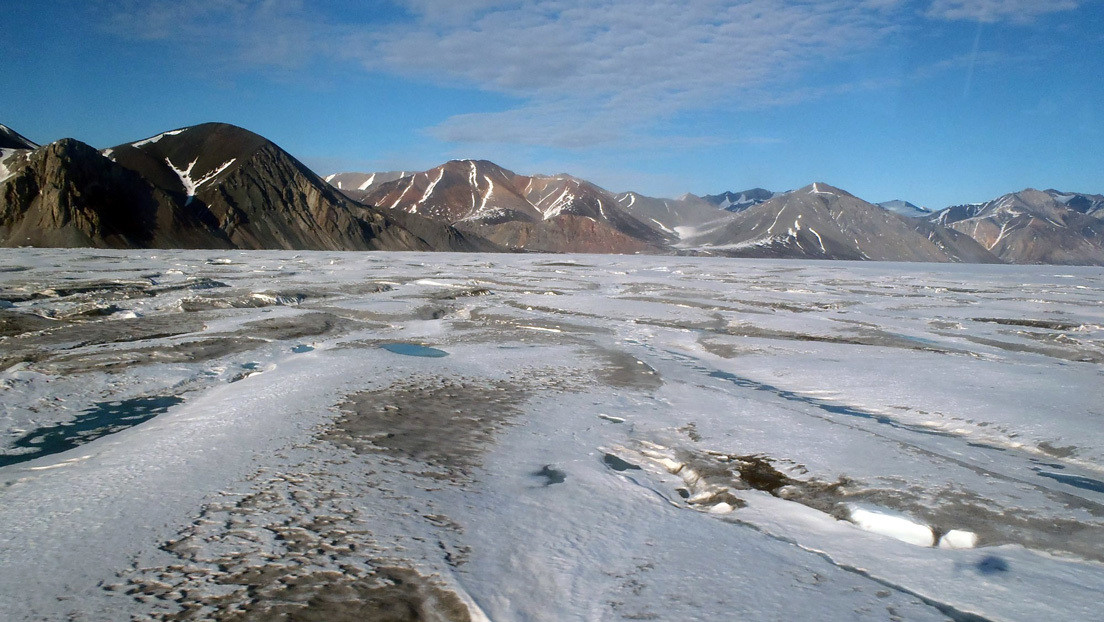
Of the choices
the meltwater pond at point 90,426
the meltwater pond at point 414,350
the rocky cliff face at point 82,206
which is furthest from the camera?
the rocky cliff face at point 82,206

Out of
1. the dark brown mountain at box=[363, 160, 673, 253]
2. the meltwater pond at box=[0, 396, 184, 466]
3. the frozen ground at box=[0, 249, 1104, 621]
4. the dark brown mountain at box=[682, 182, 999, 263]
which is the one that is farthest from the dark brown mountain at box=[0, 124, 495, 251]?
the dark brown mountain at box=[682, 182, 999, 263]

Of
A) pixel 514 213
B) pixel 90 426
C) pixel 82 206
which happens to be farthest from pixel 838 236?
pixel 90 426

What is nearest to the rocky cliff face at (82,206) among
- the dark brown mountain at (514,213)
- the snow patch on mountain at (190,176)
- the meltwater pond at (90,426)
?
the snow patch on mountain at (190,176)

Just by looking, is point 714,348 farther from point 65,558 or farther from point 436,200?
point 436,200

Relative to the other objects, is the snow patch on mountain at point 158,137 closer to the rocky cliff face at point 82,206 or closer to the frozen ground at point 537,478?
the rocky cliff face at point 82,206

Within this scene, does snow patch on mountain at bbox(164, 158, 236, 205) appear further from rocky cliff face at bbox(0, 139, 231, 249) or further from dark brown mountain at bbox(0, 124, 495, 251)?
rocky cliff face at bbox(0, 139, 231, 249)

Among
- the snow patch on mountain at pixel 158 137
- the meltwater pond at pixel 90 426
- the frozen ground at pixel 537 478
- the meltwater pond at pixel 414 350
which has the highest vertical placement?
the snow patch on mountain at pixel 158 137
